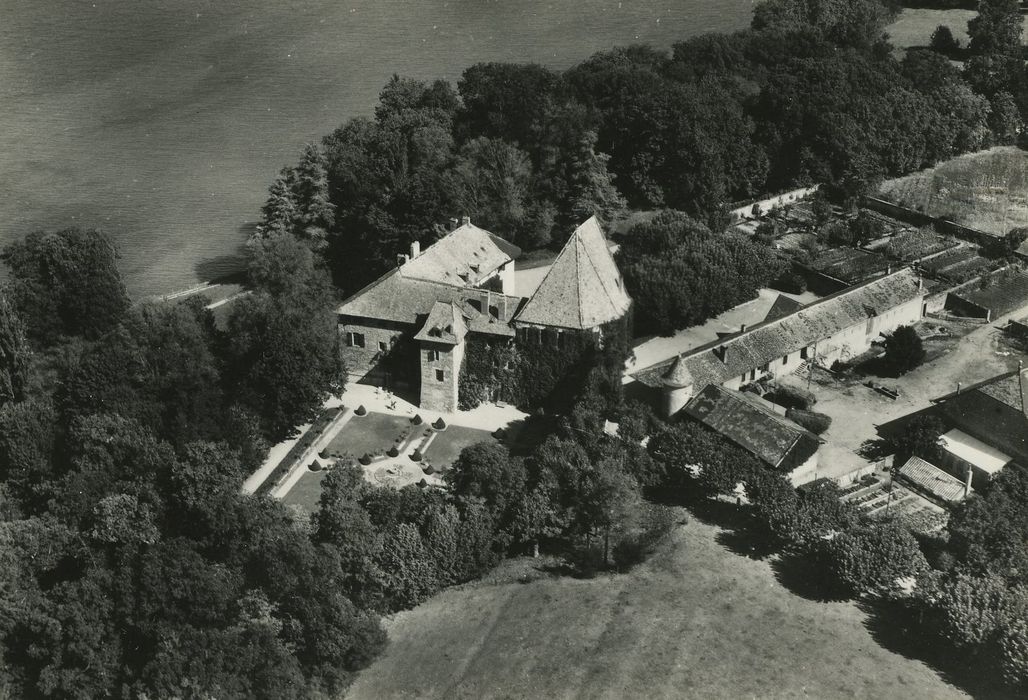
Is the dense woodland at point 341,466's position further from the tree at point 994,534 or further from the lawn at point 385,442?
the lawn at point 385,442

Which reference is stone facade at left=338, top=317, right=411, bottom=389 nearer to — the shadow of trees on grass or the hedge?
the hedge

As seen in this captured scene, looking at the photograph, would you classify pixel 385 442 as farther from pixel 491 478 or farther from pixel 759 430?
pixel 759 430

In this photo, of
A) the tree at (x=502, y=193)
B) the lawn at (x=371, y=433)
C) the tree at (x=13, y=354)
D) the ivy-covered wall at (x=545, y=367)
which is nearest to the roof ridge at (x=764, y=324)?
the ivy-covered wall at (x=545, y=367)

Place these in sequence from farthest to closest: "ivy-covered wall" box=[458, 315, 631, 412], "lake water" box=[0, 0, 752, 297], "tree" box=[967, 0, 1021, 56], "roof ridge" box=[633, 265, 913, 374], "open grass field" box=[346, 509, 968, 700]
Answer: "tree" box=[967, 0, 1021, 56] < "lake water" box=[0, 0, 752, 297] < "roof ridge" box=[633, 265, 913, 374] < "ivy-covered wall" box=[458, 315, 631, 412] < "open grass field" box=[346, 509, 968, 700]

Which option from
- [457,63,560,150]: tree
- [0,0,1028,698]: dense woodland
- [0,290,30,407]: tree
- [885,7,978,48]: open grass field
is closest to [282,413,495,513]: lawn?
[0,0,1028,698]: dense woodland

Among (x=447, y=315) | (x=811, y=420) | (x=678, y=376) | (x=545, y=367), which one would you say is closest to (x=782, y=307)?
(x=811, y=420)

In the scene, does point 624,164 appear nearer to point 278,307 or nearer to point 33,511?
point 278,307

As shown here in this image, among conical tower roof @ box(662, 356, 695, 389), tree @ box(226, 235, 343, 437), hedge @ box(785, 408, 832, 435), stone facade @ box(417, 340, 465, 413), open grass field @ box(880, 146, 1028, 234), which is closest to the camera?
conical tower roof @ box(662, 356, 695, 389)
